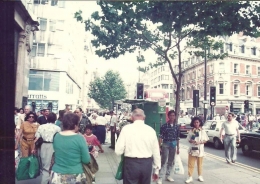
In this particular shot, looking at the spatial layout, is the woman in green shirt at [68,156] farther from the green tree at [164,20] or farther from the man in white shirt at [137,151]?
the green tree at [164,20]

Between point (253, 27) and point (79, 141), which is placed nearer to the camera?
point (79, 141)

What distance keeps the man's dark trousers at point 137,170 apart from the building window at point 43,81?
26966 mm

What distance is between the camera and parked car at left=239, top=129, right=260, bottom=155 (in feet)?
36.1

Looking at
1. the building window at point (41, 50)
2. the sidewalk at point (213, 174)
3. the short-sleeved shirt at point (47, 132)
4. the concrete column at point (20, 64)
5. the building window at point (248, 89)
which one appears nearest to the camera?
the short-sleeved shirt at point (47, 132)

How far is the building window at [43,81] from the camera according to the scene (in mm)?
29047

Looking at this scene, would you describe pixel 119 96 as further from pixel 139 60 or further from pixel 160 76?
pixel 139 60

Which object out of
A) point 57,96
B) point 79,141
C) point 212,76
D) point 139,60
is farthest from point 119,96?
point 79,141

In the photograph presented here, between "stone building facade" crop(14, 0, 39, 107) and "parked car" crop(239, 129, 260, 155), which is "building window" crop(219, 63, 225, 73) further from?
"parked car" crop(239, 129, 260, 155)

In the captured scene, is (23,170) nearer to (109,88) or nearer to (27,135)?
(27,135)

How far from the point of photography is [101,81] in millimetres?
53531

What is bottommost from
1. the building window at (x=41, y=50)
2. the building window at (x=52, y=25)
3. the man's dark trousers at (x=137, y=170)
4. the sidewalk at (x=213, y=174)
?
the sidewalk at (x=213, y=174)

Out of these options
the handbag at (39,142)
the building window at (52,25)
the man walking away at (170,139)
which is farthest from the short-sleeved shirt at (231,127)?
the building window at (52,25)

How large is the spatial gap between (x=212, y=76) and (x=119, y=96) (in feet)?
59.7

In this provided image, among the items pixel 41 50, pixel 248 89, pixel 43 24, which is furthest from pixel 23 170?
pixel 248 89
